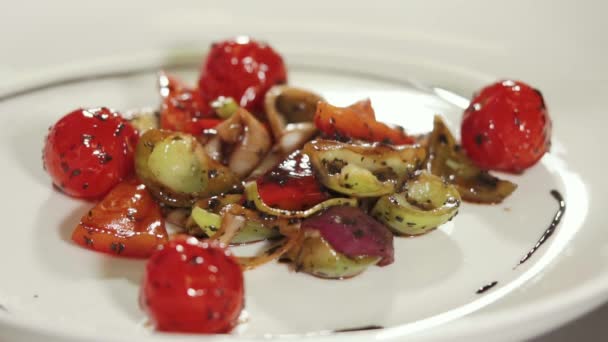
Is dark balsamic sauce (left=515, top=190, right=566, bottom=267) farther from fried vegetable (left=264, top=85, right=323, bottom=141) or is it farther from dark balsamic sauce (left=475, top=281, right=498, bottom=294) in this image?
fried vegetable (left=264, top=85, right=323, bottom=141)

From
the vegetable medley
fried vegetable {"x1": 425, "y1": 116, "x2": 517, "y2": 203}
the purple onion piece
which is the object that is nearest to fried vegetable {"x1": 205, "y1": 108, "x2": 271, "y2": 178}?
the vegetable medley

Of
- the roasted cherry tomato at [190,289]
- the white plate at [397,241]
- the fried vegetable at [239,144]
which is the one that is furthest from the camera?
the fried vegetable at [239,144]

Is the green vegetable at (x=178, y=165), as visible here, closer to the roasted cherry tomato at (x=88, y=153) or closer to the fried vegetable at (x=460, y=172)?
the roasted cherry tomato at (x=88, y=153)

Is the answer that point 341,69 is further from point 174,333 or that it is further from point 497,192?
point 174,333

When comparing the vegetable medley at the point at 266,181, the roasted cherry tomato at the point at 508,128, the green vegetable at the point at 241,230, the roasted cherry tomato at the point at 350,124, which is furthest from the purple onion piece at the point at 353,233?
the roasted cherry tomato at the point at 508,128

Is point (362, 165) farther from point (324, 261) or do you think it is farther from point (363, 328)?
point (363, 328)

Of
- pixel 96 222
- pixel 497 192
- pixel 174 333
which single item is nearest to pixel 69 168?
pixel 96 222
